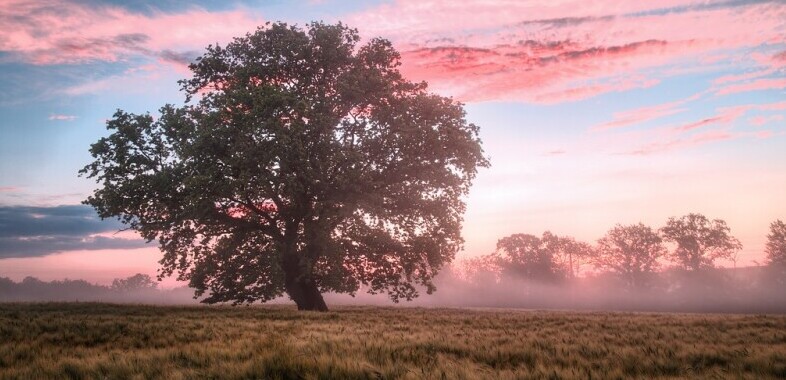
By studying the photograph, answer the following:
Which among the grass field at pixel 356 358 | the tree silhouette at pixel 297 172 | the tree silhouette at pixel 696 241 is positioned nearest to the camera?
the grass field at pixel 356 358

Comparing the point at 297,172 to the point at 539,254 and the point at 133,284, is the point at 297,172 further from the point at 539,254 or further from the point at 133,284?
the point at 133,284

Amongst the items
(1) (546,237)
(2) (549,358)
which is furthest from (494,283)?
(2) (549,358)

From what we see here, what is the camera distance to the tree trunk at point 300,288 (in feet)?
90.6

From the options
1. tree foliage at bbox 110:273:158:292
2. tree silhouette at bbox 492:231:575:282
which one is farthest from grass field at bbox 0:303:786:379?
tree foliage at bbox 110:273:158:292

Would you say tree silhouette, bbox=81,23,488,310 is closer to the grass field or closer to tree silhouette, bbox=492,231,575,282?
the grass field

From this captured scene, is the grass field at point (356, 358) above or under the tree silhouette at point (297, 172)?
under

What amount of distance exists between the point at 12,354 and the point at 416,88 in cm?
2380

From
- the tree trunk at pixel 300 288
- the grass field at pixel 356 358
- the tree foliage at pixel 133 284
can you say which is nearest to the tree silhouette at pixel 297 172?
the tree trunk at pixel 300 288

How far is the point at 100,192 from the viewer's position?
24.9m

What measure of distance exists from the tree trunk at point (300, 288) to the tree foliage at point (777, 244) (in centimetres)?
10633

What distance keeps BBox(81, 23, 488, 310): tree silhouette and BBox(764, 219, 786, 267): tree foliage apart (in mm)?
99080

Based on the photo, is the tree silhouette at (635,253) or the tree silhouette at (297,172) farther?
the tree silhouette at (635,253)

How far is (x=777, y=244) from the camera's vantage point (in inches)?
3799

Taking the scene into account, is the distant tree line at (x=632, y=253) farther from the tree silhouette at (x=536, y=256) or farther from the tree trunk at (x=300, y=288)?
the tree trunk at (x=300, y=288)
